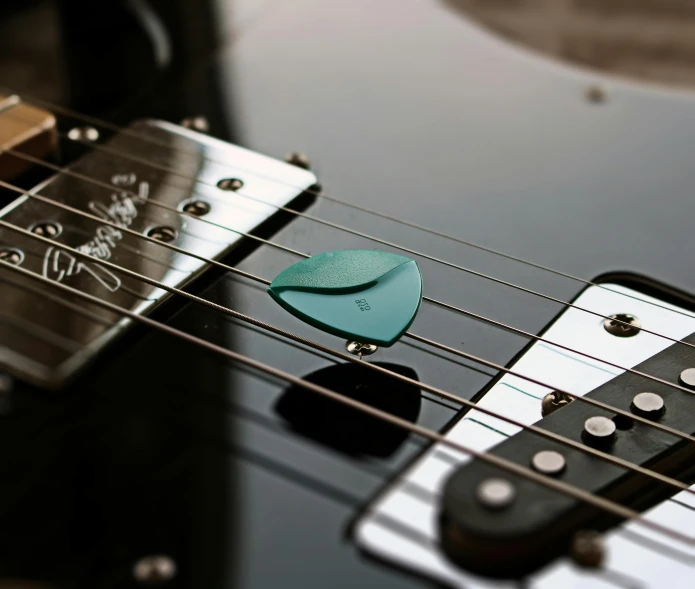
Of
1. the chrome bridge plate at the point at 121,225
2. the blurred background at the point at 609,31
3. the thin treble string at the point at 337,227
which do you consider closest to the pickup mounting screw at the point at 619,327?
the thin treble string at the point at 337,227

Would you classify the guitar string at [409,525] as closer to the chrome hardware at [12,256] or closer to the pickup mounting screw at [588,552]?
the pickup mounting screw at [588,552]

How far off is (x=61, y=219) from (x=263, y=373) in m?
0.22

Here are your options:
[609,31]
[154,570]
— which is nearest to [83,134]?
[154,570]

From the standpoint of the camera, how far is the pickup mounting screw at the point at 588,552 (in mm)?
446

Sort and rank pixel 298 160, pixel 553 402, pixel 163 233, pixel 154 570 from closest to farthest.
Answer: pixel 154 570
pixel 553 402
pixel 163 233
pixel 298 160

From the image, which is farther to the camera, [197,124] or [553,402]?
[197,124]

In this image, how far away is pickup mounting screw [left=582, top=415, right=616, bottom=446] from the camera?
1.69 ft

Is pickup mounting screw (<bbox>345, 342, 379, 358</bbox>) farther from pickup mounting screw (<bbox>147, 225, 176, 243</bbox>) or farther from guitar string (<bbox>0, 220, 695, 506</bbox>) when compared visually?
pickup mounting screw (<bbox>147, 225, 176, 243</bbox>)

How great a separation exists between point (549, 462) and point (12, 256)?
379 millimetres

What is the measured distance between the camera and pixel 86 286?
61 cm

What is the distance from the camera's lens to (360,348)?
0.57 metres

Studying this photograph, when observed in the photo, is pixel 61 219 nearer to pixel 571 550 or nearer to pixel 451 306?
pixel 451 306

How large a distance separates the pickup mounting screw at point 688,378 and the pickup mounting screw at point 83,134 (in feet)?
1.66

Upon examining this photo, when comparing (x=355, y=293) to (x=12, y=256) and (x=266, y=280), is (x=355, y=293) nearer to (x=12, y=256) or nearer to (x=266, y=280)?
(x=266, y=280)
